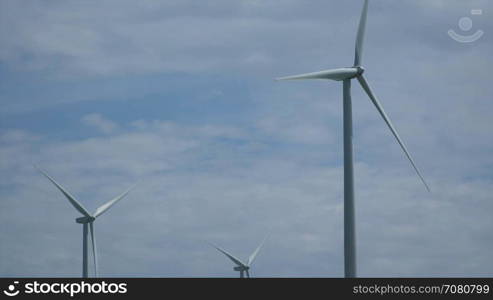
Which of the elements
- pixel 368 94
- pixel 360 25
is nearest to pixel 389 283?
pixel 368 94

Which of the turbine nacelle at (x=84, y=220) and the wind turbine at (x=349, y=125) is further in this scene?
the turbine nacelle at (x=84, y=220)

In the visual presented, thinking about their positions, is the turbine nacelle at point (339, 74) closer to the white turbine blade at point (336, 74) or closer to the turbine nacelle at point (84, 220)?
the white turbine blade at point (336, 74)

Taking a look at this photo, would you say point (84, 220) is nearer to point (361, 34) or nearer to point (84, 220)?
point (84, 220)

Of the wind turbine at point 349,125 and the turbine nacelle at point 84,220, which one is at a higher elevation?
the turbine nacelle at point 84,220

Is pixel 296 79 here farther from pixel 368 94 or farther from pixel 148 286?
pixel 148 286

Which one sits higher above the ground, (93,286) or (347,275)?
(347,275)

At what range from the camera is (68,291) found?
4059 centimetres

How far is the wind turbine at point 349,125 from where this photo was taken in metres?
57.9

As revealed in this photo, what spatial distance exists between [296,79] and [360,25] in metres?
9.54

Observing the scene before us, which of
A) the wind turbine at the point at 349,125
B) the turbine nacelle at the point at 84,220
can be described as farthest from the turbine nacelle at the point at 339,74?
the turbine nacelle at the point at 84,220

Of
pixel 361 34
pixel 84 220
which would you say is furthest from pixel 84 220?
pixel 361 34

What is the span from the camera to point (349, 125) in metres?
60.5

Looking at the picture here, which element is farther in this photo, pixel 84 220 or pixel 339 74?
pixel 84 220

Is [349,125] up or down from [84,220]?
down
